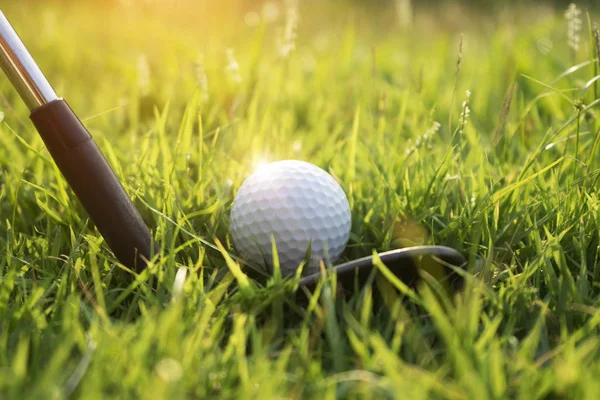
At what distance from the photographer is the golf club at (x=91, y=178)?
1.75m

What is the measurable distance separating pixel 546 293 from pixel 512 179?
67 centimetres

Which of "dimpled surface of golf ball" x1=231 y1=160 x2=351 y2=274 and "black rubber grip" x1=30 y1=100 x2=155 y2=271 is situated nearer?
"black rubber grip" x1=30 y1=100 x2=155 y2=271

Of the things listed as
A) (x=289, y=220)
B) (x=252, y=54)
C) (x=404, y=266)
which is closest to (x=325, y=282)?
(x=404, y=266)

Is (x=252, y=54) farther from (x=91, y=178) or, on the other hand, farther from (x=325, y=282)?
(x=325, y=282)

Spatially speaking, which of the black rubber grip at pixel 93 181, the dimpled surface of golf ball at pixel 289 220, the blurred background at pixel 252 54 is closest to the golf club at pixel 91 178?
the black rubber grip at pixel 93 181

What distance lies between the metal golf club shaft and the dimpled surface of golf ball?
1.06 ft

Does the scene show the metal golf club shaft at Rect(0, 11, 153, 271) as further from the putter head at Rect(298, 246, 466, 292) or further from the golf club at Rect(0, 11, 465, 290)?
the putter head at Rect(298, 246, 466, 292)

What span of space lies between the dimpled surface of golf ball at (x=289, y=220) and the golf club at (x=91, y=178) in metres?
0.21

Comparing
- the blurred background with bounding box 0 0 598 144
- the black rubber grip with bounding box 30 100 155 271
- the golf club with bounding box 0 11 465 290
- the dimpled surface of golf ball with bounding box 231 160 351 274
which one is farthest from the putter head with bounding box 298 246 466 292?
the blurred background with bounding box 0 0 598 144

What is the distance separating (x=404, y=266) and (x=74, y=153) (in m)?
0.98

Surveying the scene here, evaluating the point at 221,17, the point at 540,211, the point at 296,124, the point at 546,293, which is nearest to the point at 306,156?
the point at 296,124

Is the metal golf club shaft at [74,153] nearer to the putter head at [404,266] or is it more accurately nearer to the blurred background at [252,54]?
the blurred background at [252,54]

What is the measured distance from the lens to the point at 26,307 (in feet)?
5.42

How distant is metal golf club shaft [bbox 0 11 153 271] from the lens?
5.79 ft
